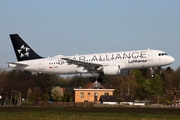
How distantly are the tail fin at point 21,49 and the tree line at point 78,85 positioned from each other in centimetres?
1921

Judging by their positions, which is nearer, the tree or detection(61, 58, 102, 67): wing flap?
detection(61, 58, 102, 67): wing flap

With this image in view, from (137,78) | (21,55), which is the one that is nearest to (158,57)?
(21,55)

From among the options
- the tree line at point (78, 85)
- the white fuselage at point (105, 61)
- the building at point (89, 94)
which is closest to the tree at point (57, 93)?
the tree line at point (78, 85)

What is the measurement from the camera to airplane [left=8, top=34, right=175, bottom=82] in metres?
→ 64.1

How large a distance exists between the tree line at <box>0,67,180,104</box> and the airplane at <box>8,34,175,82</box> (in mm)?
20362

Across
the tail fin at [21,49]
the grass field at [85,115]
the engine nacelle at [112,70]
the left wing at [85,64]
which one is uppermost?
the tail fin at [21,49]

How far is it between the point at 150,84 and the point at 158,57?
6325cm

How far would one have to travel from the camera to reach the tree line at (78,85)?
106 metres

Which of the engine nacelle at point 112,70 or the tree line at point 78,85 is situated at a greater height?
the tree line at point 78,85

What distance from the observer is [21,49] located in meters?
73.2

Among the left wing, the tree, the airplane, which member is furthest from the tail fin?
the tree

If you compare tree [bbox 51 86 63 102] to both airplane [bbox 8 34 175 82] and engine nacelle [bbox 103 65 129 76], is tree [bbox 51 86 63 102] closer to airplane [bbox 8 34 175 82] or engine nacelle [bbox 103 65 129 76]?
airplane [bbox 8 34 175 82]

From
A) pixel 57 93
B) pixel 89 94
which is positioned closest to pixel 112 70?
pixel 89 94

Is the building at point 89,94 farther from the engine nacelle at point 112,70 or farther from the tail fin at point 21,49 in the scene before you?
the engine nacelle at point 112,70
